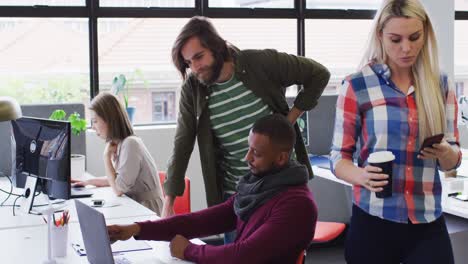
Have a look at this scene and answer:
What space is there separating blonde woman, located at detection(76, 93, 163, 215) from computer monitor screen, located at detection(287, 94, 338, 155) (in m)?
1.66

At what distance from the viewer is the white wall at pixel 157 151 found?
470cm

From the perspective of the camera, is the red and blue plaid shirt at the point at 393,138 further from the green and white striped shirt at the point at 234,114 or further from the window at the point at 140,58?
the window at the point at 140,58

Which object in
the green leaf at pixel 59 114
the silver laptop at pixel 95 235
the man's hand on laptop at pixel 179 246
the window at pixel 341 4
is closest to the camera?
the silver laptop at pixel 95 235

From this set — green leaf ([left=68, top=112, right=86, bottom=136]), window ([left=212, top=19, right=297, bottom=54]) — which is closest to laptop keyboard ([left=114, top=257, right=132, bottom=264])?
A: green leaf ([left=68, top=112, right=86, bottom=136])

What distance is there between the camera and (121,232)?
7.27 ft

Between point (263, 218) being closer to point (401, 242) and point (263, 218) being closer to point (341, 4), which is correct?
point (401, 242)

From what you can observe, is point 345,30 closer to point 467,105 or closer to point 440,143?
point 467,105

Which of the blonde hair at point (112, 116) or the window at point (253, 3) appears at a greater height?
the window at point (253, 3)

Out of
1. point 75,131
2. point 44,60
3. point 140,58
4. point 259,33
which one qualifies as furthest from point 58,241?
point 259,33

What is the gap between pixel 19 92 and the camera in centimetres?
472

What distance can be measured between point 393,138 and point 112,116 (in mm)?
1993

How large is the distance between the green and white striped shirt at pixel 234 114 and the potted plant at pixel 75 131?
1.66 m

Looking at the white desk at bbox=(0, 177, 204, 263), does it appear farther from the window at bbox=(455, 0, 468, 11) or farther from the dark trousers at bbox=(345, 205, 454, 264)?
the window at bbox=(455, 0, 468, 11)

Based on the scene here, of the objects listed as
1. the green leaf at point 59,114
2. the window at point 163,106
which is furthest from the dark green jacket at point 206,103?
the window at point 163,106
